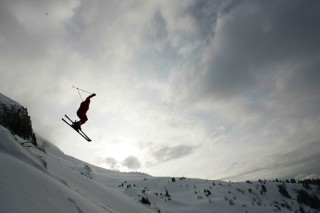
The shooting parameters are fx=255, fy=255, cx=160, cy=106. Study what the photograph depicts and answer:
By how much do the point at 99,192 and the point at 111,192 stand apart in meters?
2.18

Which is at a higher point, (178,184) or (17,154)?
(178,184)

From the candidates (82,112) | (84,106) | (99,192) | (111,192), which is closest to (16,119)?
(82,112)

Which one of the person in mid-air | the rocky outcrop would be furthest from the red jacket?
the rocky outcrop

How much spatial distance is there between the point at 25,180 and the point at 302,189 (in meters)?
40.1

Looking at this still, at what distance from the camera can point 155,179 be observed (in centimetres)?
3341

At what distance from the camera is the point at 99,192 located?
12.6 meters

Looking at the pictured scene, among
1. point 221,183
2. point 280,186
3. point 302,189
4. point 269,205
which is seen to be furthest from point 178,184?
point 302,189

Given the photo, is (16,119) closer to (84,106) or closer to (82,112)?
(82,112)

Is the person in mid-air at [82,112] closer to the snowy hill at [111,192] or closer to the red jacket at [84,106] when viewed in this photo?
the red jacket at [84,106]

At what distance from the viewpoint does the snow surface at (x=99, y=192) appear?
5984 millimetres

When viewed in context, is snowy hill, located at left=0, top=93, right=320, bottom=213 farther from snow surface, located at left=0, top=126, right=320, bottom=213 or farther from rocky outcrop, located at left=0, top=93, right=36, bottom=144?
rocky outcrop, located at left=0, top=93, right=36, bottom=144

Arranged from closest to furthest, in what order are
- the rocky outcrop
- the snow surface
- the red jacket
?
the snow surface → the red jacket → the rocky outcrop

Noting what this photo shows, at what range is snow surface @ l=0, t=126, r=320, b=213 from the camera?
5.98 metres

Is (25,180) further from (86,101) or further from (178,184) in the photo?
(178,184)
